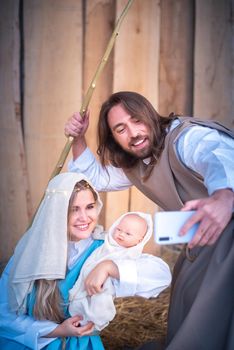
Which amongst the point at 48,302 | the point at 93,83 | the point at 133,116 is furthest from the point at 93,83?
the point at 48,302

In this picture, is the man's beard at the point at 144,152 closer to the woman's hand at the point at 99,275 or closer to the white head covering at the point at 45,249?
the white head covering at the point at 45,249

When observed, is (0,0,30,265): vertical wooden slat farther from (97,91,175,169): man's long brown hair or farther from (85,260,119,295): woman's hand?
(85,260,119,295): woman's hand

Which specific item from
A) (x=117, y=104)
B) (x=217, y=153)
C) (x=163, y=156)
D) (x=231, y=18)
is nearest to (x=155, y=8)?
(x=231, y=18)

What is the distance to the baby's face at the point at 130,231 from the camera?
77.9 inches

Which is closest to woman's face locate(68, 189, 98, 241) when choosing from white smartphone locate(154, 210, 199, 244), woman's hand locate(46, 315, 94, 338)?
woman's hand locate(46, 315, 94, 338)

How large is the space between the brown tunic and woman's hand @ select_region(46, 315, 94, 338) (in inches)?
13.8

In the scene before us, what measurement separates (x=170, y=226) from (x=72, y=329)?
73 cm

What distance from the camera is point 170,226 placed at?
149 cm

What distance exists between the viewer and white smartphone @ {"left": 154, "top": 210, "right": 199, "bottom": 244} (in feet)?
4.86

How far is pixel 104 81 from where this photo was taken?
3.69 m

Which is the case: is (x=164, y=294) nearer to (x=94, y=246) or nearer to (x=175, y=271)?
(x=175, y=271)

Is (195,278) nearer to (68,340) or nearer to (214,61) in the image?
(68,340)

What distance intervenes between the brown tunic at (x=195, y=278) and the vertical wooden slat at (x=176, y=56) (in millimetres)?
1559

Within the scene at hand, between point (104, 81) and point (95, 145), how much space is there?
1.72 ft
